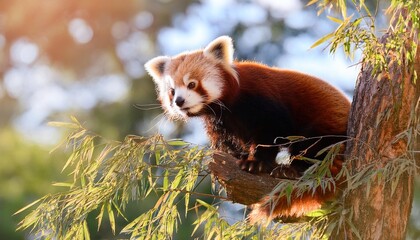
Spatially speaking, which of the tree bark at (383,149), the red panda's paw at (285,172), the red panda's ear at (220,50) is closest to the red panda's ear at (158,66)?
the red panda's ear at (220,50)

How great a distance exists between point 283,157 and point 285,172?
0.18 m

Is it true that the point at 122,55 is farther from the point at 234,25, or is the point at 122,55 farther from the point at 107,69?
the point at 234,25

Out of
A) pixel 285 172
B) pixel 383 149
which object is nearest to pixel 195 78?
pixel 285 172

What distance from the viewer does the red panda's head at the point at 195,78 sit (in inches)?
152

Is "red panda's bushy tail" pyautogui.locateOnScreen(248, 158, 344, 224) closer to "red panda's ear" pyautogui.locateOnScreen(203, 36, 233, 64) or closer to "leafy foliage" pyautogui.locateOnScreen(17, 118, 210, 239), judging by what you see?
"leafy foliage" pyautogui.locateOnScreen(17, 118, 210, 239)

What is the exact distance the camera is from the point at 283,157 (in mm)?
3600

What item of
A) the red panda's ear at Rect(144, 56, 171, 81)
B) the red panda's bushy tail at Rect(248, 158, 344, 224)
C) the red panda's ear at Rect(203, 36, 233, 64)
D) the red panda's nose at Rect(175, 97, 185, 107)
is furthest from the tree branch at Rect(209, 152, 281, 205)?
the red panda's ear at Rect(144, 56, 171, 81)

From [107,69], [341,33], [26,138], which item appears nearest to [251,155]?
[341,33]

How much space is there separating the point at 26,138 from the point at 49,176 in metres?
0.84

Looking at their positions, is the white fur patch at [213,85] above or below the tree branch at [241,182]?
above

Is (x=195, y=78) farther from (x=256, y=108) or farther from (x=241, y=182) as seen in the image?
(x=241, y=182)

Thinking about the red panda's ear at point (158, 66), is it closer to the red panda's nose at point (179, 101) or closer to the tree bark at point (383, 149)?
the red panda's nose at point (179, 101)

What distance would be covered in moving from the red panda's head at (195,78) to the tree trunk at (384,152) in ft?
2.87

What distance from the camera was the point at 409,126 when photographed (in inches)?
118
